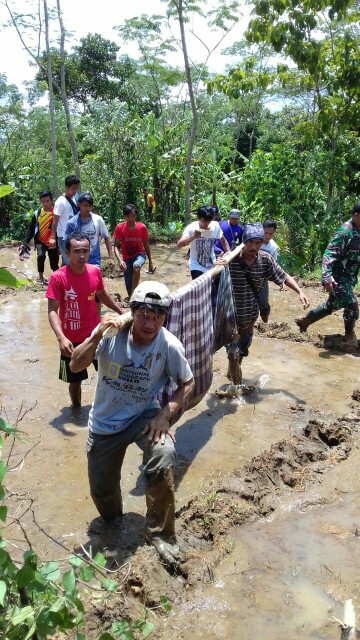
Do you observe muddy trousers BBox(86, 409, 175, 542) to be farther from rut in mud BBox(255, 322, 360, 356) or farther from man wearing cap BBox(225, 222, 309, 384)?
rut in mud BBox(255, 322, 360, 356)

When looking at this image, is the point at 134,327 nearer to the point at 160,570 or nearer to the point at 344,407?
the point at 160,570

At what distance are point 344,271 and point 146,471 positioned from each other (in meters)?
4.60

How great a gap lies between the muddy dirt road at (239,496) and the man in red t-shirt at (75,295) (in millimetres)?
756

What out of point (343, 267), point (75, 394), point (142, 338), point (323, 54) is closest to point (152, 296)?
point (142, 338)

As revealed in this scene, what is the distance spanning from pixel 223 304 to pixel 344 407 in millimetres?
1627

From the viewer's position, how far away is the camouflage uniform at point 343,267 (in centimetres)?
677

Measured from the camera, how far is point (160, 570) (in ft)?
10.1

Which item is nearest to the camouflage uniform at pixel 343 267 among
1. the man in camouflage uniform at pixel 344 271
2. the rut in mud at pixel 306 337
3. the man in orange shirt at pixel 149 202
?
the man in camouflage uniform at pixel 344 271

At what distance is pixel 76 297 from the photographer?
4.84 m

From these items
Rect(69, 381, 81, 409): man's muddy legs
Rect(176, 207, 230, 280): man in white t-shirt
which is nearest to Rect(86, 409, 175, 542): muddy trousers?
Rect(69, 381, 81, 409): man's muddy legs

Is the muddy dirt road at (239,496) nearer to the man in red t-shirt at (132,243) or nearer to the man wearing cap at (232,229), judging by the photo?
the man in red t-shirt at (132,243)

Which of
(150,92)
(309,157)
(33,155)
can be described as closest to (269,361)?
(309,157)

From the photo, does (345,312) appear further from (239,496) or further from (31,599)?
(31,599)

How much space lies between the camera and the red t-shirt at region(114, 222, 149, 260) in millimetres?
8094
